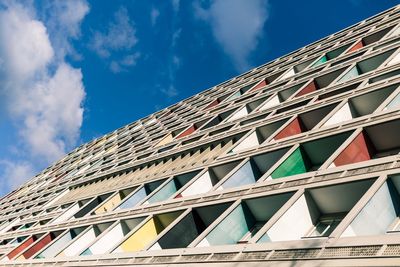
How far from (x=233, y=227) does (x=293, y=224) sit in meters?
2.30

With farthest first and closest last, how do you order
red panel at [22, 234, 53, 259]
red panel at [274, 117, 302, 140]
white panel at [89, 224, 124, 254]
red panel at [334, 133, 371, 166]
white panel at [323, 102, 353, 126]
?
red panel at [22, 234, 53, 259]
red panel at [274, 117, 302, 140]
white panel at [89, 224, 124, 254]
white panel at [323, 102, 353, 126]
red panel at [334, 133, 371, 166]

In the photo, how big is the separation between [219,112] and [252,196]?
18538mm

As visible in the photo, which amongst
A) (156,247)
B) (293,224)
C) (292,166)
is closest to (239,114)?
(292,166)

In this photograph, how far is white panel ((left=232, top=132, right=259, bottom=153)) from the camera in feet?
67.2

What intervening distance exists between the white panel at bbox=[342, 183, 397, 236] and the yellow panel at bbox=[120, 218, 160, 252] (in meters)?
8.86

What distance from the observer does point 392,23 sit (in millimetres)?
30984

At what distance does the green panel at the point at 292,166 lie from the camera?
591 inches

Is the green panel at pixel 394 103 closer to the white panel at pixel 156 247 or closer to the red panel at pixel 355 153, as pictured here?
the red panel at pixel 355 153

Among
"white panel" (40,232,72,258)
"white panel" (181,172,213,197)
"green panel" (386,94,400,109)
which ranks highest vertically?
"green panel" (386,94,400,109)

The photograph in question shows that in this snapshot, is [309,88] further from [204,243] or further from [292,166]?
[204,243]

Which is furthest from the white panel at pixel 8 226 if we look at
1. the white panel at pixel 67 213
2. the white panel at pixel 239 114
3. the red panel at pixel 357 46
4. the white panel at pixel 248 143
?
the red panel at pixel 357 46

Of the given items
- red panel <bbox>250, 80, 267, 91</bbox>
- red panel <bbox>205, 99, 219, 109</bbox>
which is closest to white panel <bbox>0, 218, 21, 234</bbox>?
red panel <bbox>205, 99, 219, 109</bbox>

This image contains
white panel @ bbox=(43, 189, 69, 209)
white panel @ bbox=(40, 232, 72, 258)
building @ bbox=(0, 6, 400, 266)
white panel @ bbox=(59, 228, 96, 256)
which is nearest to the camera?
building @ bbox=(0, 6, 400, 266)

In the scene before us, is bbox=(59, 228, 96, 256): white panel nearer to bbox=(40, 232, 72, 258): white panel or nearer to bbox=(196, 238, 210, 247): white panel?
bbox=(40, 232, 72, 258): white panel
